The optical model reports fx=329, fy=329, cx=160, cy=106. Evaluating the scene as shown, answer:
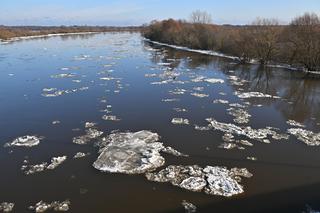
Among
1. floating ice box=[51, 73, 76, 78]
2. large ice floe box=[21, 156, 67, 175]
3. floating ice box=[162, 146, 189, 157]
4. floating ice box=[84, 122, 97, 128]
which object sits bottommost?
large ice floe box=[21, 156, 67, 175]

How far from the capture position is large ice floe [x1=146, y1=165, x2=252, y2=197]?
9406mm

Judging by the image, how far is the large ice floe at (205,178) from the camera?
370 inches

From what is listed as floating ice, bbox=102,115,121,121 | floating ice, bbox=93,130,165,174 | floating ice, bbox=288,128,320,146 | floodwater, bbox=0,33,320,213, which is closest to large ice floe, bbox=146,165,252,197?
floodwater, bbox=0,33,320,213

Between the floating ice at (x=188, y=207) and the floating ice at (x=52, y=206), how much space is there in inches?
119

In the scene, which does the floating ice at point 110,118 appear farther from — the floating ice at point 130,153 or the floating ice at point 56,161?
the floating ice at point 56,161

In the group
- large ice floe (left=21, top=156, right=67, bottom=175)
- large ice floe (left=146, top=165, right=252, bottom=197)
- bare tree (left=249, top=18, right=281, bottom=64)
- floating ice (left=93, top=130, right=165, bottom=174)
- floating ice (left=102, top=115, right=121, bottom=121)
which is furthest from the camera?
bare tree (left=249, top=18, right=281, bottom=64)

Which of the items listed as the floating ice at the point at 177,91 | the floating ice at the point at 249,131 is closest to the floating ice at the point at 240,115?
the floating ice at the point at 249,131

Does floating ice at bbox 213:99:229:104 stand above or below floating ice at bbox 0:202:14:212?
above

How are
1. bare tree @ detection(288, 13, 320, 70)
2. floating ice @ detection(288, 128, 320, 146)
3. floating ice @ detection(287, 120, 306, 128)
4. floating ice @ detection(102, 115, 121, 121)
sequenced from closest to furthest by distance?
floating ice @ detection(288, 128, 320, 146), floating ice @ detection(287, 120, 306, 128), floating ice @ detection(102, 115, 121, 121), bare tree @ detection(288, 13, 320, 70)

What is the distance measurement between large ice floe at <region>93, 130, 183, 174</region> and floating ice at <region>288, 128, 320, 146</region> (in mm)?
5376

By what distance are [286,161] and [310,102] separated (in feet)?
32.8

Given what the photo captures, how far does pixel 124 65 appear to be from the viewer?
32.9 meters

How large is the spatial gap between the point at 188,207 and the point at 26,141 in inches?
287

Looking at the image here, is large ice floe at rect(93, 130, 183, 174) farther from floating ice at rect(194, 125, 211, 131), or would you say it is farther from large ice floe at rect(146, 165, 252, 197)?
floating ice at rect(194, 125, 211, 131)
